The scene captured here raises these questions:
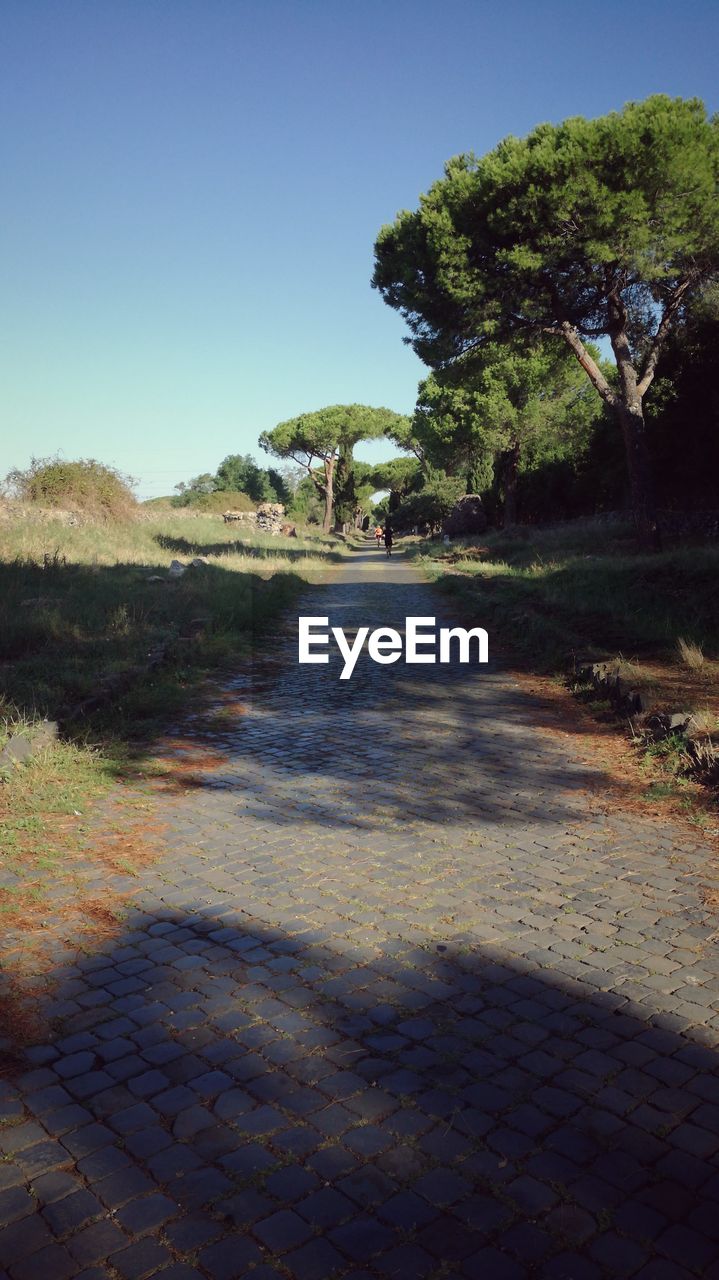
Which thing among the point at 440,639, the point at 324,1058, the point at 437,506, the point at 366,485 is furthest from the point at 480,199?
the point at 366,485

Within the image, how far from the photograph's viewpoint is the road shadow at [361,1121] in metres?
2.21

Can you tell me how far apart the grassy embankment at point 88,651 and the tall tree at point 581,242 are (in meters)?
8.15

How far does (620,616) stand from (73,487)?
2114 cm

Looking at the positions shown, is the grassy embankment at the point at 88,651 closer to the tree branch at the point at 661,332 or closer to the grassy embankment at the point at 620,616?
the grassy embankment at the point at 620,616

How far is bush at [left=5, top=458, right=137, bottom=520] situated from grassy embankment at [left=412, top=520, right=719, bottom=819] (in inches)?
523

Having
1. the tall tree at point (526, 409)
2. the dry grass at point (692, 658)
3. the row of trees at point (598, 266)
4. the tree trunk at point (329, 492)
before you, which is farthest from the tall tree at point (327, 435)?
the dry grass at point (692, 658)

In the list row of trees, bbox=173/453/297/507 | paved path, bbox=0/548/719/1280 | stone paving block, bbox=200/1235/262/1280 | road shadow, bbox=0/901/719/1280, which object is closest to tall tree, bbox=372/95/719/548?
paved path, bbox=0/548/719/1280

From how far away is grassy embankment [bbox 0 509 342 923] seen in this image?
5453 mm

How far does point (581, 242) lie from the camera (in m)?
18.0

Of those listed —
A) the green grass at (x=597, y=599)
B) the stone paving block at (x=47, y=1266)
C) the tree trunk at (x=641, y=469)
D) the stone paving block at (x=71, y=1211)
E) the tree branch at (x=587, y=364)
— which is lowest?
the stone paving block at (x=47, y=1266)

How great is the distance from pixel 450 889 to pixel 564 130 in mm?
18341

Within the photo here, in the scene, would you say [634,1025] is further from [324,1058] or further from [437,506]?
[437,506]

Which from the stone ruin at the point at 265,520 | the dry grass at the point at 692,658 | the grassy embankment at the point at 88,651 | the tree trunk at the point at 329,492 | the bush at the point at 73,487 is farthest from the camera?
the tree trunk at the point at 329,492

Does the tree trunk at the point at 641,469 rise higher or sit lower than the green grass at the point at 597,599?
higher
